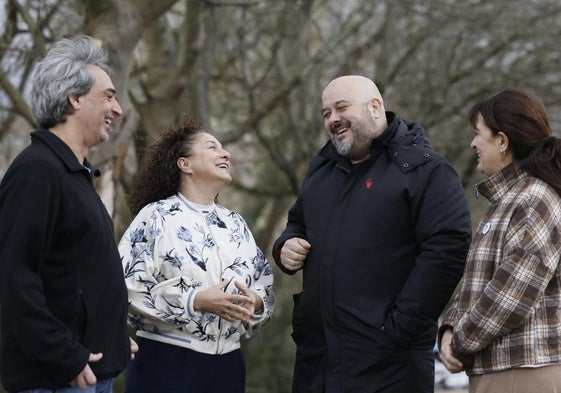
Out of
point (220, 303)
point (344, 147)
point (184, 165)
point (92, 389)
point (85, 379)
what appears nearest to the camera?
point (85, 379)

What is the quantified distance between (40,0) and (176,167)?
135 inches

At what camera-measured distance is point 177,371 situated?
415 cm

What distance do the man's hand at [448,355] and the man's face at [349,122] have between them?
38.8 inches

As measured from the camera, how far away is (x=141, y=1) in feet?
23.5

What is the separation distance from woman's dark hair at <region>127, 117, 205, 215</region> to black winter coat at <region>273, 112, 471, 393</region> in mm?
745

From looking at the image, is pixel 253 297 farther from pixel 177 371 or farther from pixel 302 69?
pixel 302 69

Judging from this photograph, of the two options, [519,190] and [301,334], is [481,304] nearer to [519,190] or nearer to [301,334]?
[519,190]

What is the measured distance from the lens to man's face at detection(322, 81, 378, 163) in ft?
14.4

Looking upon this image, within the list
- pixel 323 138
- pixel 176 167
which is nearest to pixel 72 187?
pixel 176 167

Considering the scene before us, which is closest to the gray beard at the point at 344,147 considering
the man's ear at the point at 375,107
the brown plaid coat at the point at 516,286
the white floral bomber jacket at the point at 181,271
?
the man's ear at the point at 375,107

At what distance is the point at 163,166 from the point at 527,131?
175 cm

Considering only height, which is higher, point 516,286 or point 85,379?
point 516,286

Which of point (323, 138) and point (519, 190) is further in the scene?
point (323, 138)

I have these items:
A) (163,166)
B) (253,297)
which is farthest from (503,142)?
(163,166)
